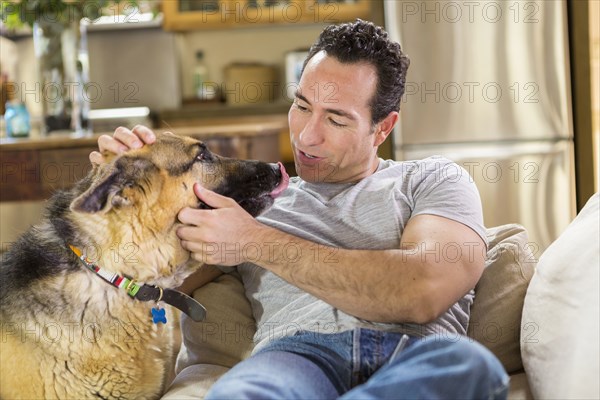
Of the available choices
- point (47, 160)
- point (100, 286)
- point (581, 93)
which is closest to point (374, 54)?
point (100, 286)

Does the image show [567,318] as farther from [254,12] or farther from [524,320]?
[254,12]

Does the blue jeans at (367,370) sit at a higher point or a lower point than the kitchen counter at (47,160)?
lower

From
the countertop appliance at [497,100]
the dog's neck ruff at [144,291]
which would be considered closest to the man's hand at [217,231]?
the dog's neck ruff at [144,291]

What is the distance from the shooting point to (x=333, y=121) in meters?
2.18

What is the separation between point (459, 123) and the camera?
4176 mm

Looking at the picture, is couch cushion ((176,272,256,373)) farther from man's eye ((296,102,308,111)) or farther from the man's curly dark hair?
the man's curly dark hair

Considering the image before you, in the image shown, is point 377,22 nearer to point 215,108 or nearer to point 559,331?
point 215,108

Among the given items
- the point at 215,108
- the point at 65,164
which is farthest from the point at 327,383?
the point at 215,108

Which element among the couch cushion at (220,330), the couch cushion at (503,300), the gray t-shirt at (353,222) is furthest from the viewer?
the couch cushion at (220,330)

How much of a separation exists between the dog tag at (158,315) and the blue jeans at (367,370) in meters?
0.24

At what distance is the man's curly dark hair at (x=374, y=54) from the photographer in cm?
219

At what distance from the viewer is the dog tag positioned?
70.4 inches

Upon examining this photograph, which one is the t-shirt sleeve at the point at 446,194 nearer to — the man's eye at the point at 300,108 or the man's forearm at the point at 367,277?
the man's forearm at the point at 367,277

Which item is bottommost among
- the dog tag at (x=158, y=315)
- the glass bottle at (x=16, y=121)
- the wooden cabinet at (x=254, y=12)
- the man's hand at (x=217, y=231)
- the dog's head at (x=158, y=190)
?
→ the dog tag at (x=158, y=315)
